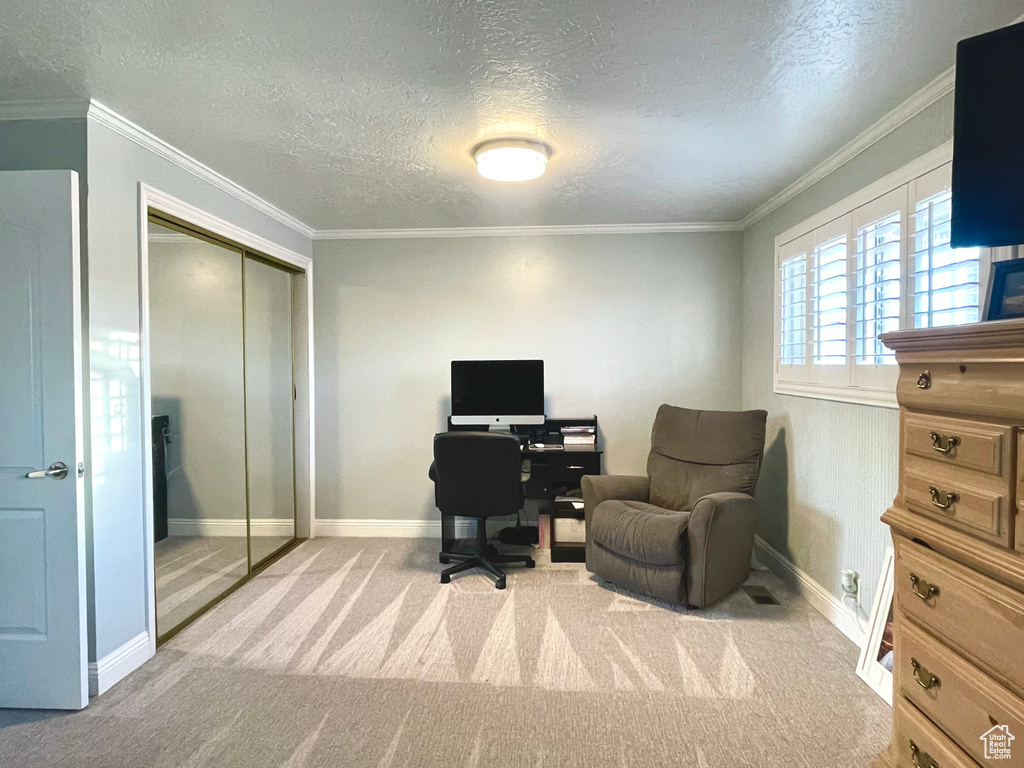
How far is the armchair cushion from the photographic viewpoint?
2.83 meters

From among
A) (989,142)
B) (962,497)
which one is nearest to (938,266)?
(989,142)

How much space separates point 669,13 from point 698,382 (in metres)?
2.96

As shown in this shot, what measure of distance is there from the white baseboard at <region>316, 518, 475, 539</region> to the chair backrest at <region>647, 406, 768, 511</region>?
5.27 feet

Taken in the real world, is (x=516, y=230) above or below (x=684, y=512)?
above

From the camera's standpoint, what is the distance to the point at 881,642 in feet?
7.23

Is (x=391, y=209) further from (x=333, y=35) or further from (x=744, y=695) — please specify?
(x=744, y=695)

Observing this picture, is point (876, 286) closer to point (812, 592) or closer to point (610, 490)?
point (812, 592)

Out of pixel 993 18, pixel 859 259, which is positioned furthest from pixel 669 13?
pixel 859 259

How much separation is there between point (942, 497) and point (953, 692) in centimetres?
45

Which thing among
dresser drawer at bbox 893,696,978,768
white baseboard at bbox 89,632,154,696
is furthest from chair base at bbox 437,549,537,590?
dresser drawer at bbox 893,696,978,768

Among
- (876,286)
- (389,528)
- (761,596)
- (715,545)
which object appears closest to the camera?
(876,286)

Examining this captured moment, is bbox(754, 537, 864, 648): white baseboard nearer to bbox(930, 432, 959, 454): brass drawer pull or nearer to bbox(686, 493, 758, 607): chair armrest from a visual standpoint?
bbox(686, 493, 758, 607): chair armrest

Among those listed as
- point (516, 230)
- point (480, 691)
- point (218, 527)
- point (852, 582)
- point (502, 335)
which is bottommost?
point (480, 691)

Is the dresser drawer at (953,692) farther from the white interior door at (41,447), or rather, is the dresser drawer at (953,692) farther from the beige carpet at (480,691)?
the white interior door at (41,447)
